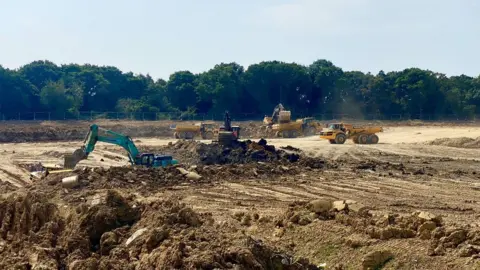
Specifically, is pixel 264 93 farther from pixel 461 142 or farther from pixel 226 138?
pixel 226 138

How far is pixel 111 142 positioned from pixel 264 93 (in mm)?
50730

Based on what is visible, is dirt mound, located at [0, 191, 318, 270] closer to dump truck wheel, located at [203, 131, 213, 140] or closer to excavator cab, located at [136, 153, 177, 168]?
excavator cab, located at [136, 153, 177, 168]

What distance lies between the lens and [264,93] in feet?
243

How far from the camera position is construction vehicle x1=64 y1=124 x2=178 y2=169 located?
23.2 m

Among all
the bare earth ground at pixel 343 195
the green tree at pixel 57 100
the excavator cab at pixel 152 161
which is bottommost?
the bare earth ground at pixel 343 195

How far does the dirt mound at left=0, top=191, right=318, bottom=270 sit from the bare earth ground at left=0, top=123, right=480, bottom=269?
126 centimetres

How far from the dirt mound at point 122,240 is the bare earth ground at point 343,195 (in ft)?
4.12

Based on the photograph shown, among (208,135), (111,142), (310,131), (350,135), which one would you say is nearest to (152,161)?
(111,142)

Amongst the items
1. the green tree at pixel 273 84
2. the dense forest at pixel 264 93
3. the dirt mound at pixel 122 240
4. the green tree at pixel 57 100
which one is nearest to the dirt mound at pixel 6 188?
the dirt mound at pixel 122 240

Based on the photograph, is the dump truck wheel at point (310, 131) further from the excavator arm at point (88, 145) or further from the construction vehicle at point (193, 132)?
the excavator arm at point (88, 145)

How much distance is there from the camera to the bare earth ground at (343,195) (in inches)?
440

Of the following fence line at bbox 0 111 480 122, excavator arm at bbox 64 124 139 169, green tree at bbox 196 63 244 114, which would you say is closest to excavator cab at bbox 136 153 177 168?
excavator arm at bbox 64 124 139 169

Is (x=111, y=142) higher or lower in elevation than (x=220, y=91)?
lower

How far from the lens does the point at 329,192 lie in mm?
19547
